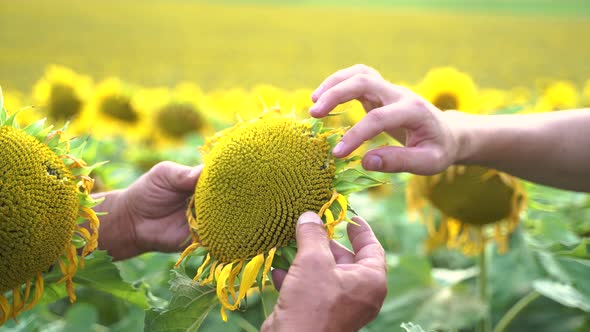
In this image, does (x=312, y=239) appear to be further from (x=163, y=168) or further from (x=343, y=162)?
(x=163, y=168)

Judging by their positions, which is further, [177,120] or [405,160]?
[177,120]

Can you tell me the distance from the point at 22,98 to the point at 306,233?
4.46 m

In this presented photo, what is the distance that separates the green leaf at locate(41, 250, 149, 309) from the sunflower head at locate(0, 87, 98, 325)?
0.05 meters

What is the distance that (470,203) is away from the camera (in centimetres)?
224

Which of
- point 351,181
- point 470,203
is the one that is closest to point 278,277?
point 351,181

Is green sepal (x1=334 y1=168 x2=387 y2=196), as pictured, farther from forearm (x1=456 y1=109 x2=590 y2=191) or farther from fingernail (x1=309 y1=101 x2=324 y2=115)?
forearm (x1=456 y1=109 x2=590 y2=191)

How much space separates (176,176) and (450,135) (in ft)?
2.32

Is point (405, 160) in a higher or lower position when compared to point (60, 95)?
higher

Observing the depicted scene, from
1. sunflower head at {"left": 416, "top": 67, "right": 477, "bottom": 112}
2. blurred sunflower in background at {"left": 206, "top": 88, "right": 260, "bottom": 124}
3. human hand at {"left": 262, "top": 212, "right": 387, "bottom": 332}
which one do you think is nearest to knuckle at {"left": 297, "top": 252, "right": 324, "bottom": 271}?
human hand at {"left": 262, "top": 212, "right": 387, "bottom": 332}

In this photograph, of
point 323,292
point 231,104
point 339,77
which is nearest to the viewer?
point 323,292

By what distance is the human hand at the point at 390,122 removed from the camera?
4.48ft

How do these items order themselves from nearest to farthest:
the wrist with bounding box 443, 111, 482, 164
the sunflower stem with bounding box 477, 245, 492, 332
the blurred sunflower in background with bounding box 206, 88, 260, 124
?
the wrist with bounding box 443, 111, 482, 164, the sunflower stem with bounding box 477, 245, 492, 332, the blurred sunflower in background with bounding box 206, 88, 260, 124

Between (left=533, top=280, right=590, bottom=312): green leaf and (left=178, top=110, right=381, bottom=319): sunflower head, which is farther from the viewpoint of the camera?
(left=533, top=280, right=590, bottom=312): green leaf

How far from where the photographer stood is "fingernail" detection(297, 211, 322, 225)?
1260 mm
